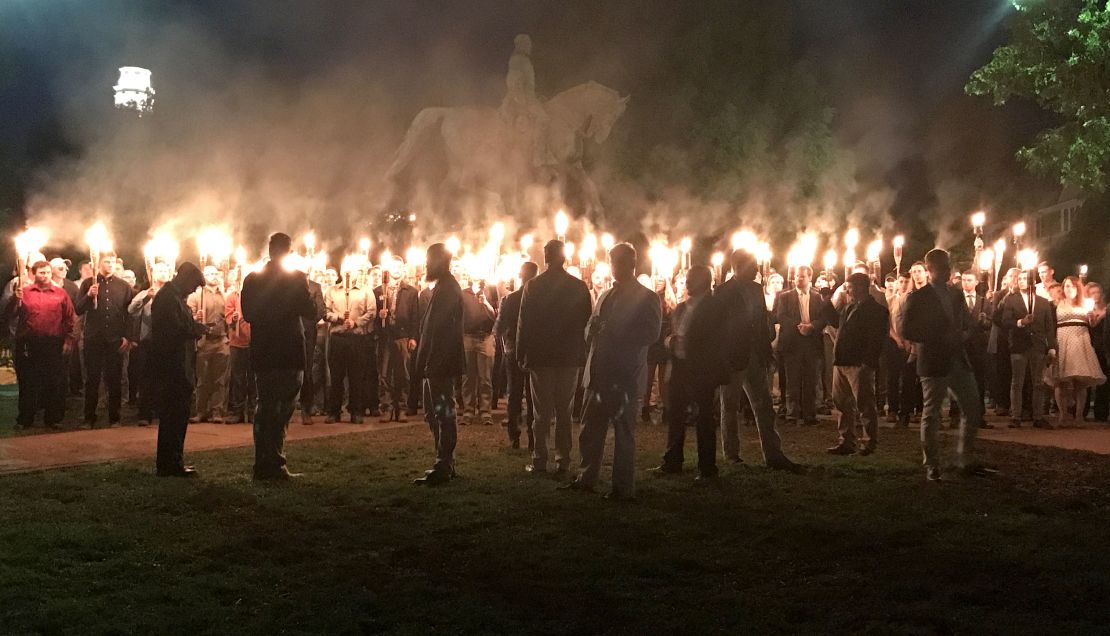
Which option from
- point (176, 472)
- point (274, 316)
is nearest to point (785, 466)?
point (274, 316)

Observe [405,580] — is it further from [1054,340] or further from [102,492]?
[1054,340]

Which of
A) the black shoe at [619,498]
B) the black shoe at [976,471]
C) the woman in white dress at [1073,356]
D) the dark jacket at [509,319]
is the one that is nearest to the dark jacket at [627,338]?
the black shoe at [619,498]

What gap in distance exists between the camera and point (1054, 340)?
1353 centimetres

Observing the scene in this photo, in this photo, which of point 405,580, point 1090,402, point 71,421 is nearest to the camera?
point 405,580

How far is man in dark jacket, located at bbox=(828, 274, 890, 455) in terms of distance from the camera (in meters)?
10.5

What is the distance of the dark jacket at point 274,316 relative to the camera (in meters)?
8.68

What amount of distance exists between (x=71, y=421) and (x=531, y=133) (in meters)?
19.8

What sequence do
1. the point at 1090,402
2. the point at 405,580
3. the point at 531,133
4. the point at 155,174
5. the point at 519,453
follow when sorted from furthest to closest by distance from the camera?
the point at 531,133 < the point at 155,174 < the point at 1090,402 < the point at 519,453 < the point at 405,580

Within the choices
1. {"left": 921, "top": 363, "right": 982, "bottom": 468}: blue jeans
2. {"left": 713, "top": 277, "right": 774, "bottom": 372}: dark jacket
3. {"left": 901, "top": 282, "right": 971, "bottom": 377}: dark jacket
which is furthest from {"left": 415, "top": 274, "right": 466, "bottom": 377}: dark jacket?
{"left": 921, "top": 363, "right": 982, "bottom": 468}: blue jeans

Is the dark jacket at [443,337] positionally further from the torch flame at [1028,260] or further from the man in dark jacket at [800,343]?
the torch flame at [1028,260]

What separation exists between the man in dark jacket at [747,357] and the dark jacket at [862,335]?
120 centimetres

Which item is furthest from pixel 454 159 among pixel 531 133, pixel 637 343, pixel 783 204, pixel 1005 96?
pixel 637 343

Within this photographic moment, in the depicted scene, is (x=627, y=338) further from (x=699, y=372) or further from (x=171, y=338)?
(x=171, y=338)

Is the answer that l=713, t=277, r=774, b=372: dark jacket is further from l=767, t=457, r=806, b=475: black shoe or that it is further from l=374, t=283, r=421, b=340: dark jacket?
l=374, t=283, r=421, b=340: dark jacket
